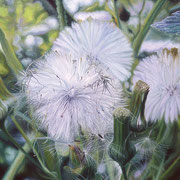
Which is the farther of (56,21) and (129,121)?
(56,21)

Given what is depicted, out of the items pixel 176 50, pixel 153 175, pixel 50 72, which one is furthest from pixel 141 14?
pixel 153 175

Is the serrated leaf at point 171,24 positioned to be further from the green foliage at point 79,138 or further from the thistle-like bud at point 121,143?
the thistle-like bud at point 121,143

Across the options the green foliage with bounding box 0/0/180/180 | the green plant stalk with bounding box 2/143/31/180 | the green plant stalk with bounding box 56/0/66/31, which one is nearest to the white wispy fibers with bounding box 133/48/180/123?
the green foliage with bounding box 0/0/180/180

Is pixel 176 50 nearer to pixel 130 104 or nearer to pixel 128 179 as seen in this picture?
pixel 130 104

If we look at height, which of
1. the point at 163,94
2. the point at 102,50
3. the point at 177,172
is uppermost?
the point at 102,50

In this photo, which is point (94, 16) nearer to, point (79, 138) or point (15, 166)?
point (79, 138)

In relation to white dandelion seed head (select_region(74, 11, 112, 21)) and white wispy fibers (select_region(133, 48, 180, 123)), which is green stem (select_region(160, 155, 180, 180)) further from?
white dandelion seed head (select_region(74, 11, 112, 21))

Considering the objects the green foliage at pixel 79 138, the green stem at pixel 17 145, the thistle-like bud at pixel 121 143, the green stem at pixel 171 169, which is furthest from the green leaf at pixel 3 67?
the green stem at pixel 171 169
